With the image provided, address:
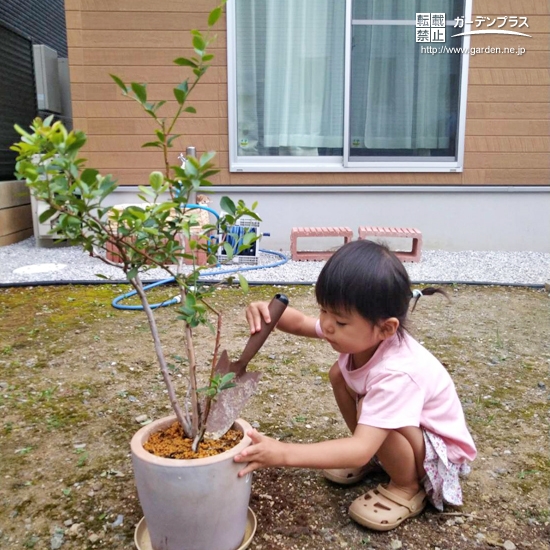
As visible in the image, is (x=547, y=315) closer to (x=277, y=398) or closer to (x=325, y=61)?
(x=277, y=398)

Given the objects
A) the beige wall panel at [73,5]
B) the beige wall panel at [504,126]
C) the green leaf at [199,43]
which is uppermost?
the beige wall panel at [73,5]

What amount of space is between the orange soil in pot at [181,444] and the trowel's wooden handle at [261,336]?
0.54 feet

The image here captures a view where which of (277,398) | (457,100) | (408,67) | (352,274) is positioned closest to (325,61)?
(408,67)

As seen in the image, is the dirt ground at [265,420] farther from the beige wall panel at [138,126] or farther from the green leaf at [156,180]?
the beige wall panel at [138,126]

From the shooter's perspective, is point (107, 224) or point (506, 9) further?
point (506, 9)

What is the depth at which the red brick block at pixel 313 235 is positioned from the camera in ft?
14.8

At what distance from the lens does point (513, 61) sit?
4789 millimetres

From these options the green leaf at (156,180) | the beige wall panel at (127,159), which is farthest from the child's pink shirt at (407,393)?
the beige wall panel at (127,159)

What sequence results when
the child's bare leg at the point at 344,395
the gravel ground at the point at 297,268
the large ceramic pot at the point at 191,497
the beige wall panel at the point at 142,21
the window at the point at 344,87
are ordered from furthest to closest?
the window at the point at 344,87
the beige wall panel at the point at 142,21
the gravel ground at the point at 297,268
the child's bare leg at the point at 344,395
the large ceramic pot at the point at 191,497

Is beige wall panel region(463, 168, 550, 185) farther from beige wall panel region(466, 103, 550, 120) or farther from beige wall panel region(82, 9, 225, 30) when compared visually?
beige wall panel region(82, 9, 225, 30)

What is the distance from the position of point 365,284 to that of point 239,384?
0.40 meters

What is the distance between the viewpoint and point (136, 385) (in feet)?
7.29

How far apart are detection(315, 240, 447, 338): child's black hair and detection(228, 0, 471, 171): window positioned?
3704mm

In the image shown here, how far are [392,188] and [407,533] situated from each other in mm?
3866
